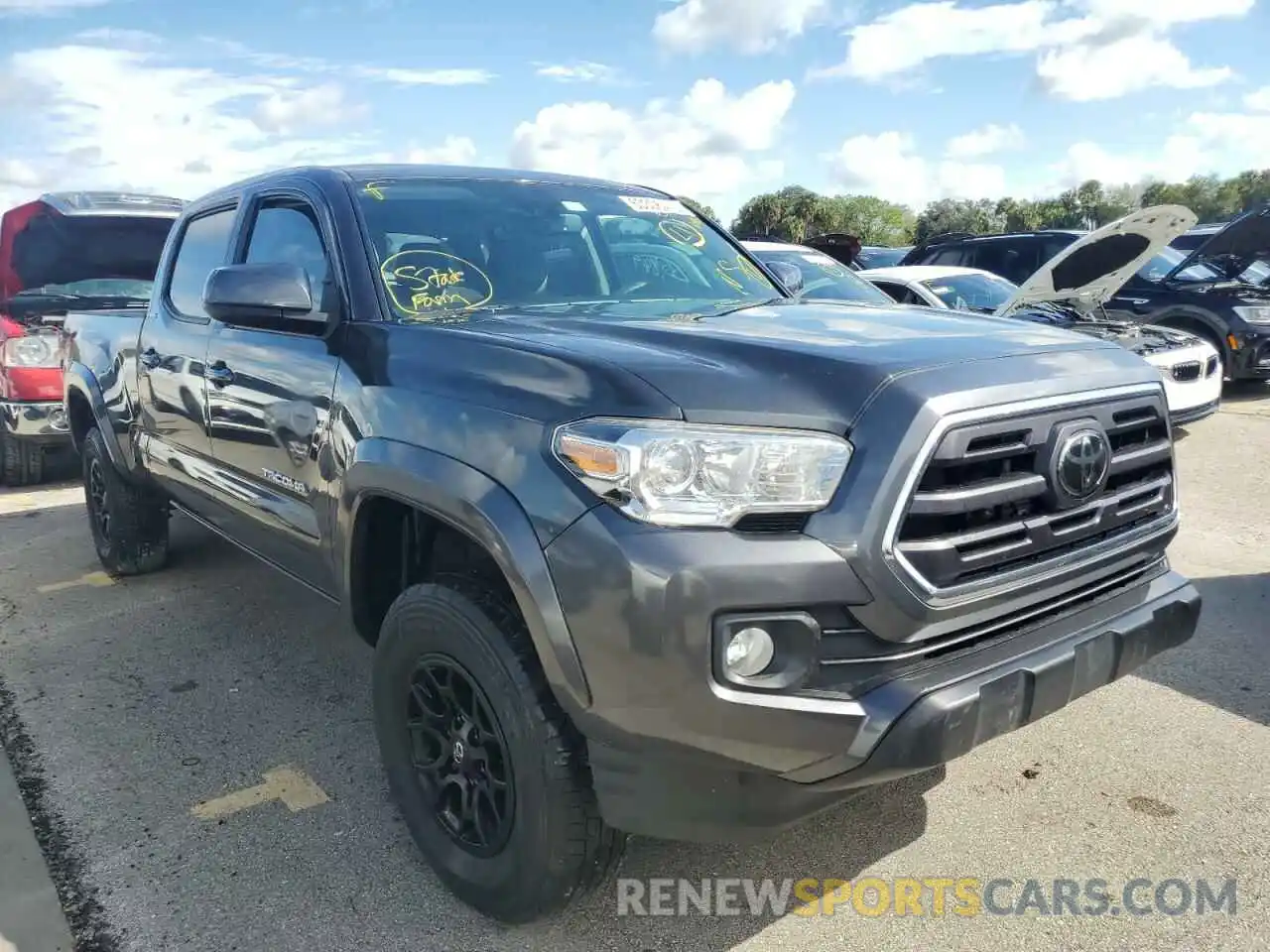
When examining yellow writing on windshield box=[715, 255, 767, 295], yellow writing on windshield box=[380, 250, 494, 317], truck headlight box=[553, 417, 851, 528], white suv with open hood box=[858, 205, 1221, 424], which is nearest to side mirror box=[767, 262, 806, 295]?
yellow writing on windshield box=[715, 255, 767, 295]

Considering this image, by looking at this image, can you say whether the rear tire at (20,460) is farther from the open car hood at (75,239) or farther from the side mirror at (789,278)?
the side mirror at (789,278)

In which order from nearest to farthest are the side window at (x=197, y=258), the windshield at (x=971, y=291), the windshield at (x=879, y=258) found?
the side window at (x=197, y=258)
the windshield at (x=971, y=291)
the windshield at (x=879, y=258)

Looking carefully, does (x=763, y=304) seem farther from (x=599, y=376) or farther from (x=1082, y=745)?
(x=1082, y=745)

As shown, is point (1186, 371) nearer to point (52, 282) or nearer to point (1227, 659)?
point (1227, 659)

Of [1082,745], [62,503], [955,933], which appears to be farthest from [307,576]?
[62,503]

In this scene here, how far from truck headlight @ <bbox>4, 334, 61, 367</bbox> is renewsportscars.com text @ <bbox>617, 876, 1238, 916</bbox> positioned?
262 inches

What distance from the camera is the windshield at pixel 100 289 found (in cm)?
785

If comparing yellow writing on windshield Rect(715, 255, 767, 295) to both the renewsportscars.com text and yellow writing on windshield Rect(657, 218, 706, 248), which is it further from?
the renewsportscars.com text

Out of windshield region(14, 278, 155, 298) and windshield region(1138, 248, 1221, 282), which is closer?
windshield region(14, 278, 155, 298)

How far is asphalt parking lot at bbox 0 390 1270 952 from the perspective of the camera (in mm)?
2506

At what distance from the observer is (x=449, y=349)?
2.55m

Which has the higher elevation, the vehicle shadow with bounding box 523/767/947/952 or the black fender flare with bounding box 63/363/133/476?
the black fender flare with bounding box 63/363/133/476

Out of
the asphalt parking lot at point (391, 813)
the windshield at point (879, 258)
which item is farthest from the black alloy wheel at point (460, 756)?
the windshield at point (879, 258)

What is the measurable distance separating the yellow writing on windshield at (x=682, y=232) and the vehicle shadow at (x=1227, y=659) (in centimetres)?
236
